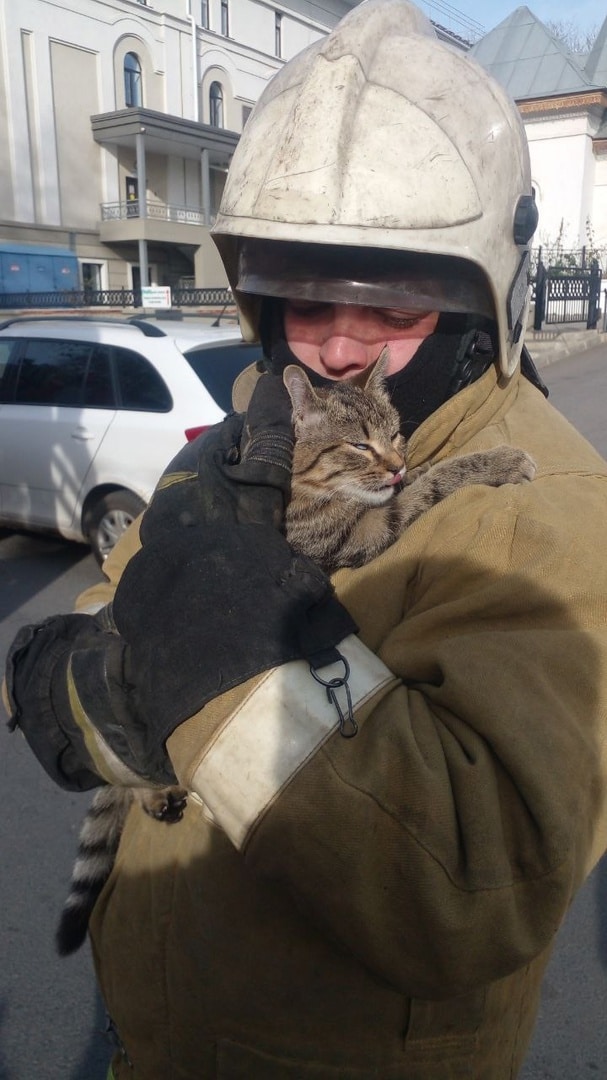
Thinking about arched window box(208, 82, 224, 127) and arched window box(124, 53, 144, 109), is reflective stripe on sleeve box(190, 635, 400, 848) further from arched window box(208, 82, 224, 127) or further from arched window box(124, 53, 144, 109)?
arched window box(208, 82, 224, 127)

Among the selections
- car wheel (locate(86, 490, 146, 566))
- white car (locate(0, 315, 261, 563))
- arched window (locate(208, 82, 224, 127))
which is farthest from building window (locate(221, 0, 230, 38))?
car wheel (locate(86, 490, 146, 566))

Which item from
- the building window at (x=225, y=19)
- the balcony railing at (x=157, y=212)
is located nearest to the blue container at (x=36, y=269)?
the balcony railing at (x=157, y=212)

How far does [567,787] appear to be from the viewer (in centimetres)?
105

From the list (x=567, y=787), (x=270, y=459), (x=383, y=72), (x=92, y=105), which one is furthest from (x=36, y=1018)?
(x=92, y=105)

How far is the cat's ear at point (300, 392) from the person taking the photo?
6.12 feet

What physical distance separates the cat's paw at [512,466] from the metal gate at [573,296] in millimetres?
23437

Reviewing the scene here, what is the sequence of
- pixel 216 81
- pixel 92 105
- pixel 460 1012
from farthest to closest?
pixel 216 81
pixel 92 105
pixel 460 1012

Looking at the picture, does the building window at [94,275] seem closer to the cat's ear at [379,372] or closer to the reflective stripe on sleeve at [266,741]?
the cat's ear at [379,372]

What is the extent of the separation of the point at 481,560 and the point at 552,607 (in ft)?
0.44

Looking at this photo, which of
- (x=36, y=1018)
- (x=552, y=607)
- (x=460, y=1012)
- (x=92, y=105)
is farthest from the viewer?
(x=92, y=105)

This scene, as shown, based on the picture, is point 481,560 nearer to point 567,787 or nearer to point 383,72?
point 567,787

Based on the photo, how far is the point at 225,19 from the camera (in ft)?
118

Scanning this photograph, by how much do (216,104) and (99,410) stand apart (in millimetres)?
35750

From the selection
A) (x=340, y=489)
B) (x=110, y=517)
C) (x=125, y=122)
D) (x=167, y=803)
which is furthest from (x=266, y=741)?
(x=125, y=122)
